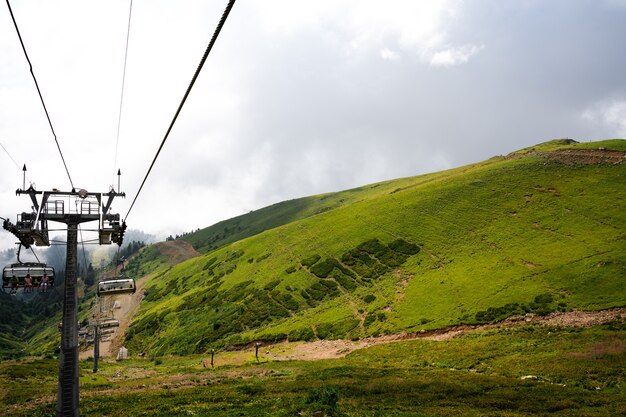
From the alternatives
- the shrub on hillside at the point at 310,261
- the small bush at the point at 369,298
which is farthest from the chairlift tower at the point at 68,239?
the shrub on hillside at the point at 310,261

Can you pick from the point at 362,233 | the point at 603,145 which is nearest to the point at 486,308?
the point at 362,233

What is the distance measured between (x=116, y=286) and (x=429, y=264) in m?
58.6

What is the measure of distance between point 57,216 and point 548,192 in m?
100

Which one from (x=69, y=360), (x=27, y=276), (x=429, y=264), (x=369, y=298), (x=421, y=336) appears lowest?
(x=421, y=336)

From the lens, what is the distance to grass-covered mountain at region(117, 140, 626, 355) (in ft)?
202

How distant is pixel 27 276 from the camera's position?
30391 millimetres

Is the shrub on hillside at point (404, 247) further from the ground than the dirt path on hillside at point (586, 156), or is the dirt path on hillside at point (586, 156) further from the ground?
the dirt path on hillside at point (586, 156)

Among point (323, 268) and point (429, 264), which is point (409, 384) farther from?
point (323, 268)

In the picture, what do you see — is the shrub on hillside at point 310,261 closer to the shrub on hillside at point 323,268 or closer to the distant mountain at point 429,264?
the distant mountain at point 429,264

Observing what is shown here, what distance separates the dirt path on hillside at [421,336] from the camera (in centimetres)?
4928

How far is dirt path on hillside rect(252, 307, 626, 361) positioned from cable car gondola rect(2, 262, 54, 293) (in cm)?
3556

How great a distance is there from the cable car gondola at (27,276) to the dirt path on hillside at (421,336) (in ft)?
117

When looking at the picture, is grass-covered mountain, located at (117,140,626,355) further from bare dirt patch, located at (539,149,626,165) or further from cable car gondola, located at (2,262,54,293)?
cable car gondola, located at (2,262,54,293)

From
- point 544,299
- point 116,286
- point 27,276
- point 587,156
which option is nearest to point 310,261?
point 544,299
